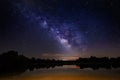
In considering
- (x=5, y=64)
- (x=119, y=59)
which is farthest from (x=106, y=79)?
(x=119, y=59)

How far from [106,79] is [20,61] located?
87559mm

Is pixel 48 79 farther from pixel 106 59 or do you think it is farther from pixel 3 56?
pixel 106 59

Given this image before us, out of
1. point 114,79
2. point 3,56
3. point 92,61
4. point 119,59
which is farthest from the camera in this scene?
point 92,61

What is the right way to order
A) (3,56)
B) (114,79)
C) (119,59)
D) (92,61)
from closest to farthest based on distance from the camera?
(114,79)
(3,56)
(119,59)
(92,61)

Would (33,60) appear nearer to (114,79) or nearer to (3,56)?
(3,56)

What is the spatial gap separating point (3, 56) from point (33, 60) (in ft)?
175

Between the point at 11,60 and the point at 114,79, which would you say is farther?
the point at 11,60

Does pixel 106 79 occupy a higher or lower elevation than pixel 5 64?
lower

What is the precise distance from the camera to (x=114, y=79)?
51562mm

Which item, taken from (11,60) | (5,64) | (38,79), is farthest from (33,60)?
(38,79)

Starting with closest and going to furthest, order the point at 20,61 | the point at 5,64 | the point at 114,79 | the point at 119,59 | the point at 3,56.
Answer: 1. the point at 114,79
2. the point at 5,64
3. the point at 3,56
4. the point at 20,61
5. the point at 119,59

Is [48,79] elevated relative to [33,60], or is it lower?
lower

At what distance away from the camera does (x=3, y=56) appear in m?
127

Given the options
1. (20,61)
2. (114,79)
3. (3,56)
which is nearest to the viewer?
(114,79)
